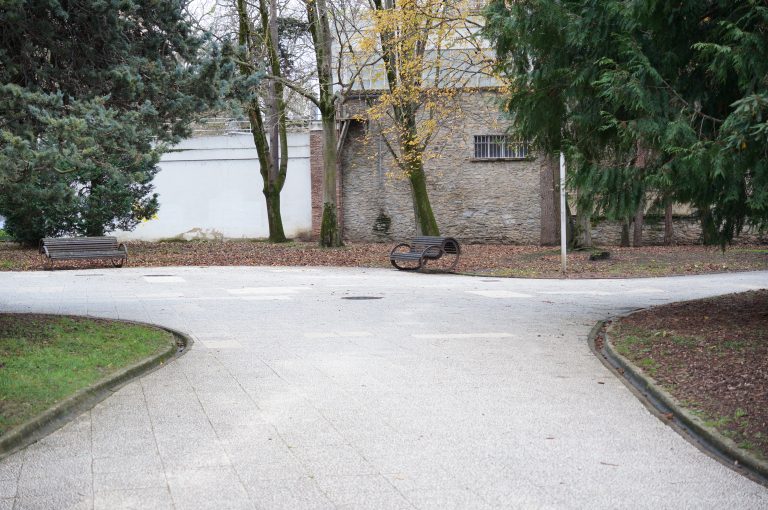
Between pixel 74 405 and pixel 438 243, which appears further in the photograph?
pixel 438 243

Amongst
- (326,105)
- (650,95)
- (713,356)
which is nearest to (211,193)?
(326,105)

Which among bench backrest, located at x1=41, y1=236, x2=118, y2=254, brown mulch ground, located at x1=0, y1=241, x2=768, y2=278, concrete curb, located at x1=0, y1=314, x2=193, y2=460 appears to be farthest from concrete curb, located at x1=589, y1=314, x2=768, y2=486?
bench backrest, located at x1=41, y1=236, x2=118, y2=254

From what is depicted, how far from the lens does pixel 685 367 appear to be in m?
7.87

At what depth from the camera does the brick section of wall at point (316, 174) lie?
105 feet

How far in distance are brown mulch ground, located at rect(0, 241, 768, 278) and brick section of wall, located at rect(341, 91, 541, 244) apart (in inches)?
90.9

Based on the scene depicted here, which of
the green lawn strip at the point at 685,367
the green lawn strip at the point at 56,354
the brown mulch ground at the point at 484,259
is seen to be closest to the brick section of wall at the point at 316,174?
the brown mulch ground at the point at 484,259

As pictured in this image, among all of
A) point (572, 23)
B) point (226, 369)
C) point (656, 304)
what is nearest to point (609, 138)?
point (572, 23)

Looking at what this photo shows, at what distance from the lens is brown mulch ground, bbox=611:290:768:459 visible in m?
6.03

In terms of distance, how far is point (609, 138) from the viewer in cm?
1056

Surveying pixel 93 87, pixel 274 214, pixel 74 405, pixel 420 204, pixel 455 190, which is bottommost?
pixel 74 405

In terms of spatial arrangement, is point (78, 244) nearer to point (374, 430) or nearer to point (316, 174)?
point (316, 174)

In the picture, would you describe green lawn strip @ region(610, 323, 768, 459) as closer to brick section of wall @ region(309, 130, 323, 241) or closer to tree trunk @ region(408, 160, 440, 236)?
tree trunk @ region(408, 160, 440, 236)

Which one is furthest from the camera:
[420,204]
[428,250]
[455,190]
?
[455,190]

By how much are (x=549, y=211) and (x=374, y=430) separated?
2216cm
